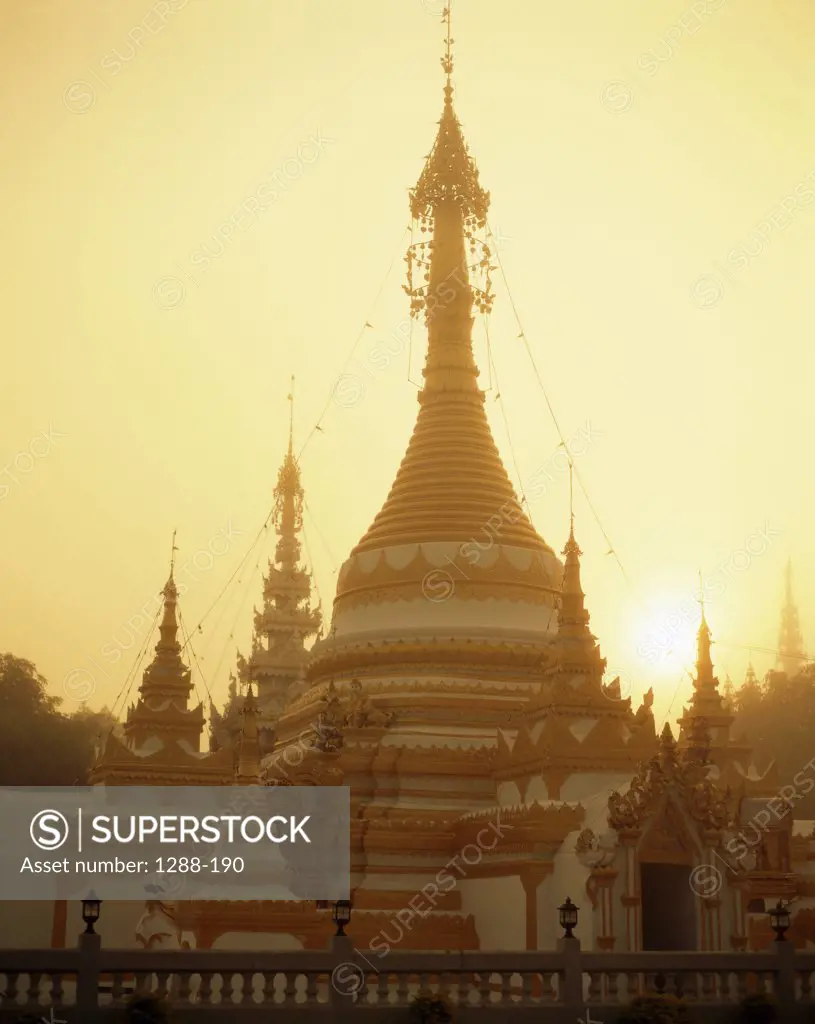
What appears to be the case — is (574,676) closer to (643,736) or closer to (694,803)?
(643,736)

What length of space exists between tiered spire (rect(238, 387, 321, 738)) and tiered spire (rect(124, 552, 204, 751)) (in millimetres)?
20409

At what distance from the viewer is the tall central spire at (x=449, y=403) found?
4766 cm

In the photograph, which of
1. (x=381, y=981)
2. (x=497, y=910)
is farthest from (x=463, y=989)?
(x=497, y=910)

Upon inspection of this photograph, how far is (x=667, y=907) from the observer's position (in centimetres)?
3606

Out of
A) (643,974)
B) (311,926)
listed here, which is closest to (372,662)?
(311,926)

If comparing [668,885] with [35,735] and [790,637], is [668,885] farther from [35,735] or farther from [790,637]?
[790,637]

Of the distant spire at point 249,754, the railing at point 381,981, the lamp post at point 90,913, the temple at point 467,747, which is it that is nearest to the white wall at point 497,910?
the temple at point 467,747

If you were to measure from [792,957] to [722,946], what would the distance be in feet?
24.3

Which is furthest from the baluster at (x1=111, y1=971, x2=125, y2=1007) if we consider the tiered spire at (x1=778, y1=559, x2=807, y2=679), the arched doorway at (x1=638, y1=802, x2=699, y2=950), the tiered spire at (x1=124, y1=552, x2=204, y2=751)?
the tiered spire at (x1=778, y1=559, x2=807, y2=679)

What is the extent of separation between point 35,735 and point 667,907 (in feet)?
135

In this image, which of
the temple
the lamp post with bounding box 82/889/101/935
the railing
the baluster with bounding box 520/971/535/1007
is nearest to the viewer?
the railing

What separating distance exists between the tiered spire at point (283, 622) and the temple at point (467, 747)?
22.7 m

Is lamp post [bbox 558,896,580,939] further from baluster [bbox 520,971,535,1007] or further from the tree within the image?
the tree

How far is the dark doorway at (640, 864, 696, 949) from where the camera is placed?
3547 cm
